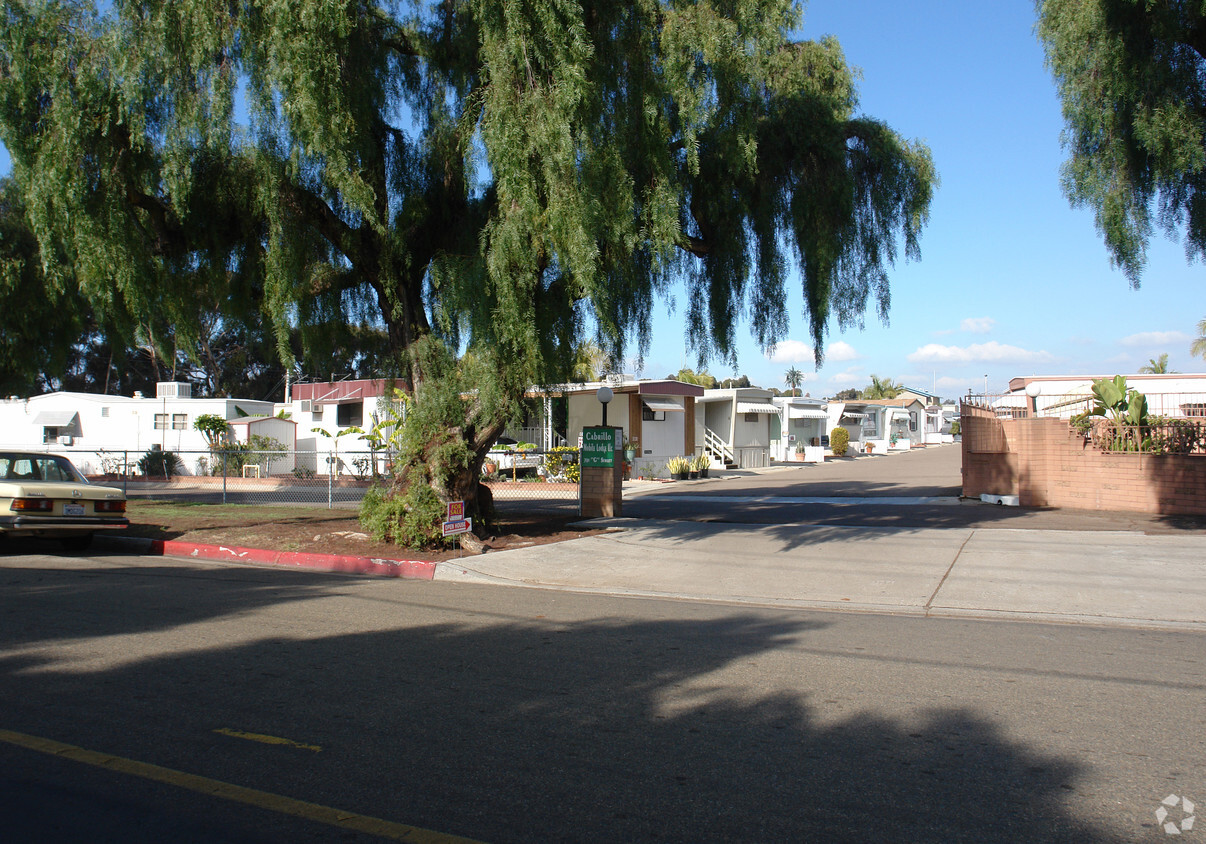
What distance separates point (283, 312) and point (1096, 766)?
1048 centimetres

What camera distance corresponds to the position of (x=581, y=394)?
2988cm

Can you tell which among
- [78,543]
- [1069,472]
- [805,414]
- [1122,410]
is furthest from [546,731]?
[805,414]

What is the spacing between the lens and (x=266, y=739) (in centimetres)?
475

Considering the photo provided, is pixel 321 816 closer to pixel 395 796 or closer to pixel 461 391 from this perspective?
pixel 395 796

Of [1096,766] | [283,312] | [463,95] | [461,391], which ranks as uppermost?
[463,95]

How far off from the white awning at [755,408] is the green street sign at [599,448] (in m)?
20.0

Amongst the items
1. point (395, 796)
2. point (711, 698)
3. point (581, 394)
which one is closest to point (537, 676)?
point (711, 698)

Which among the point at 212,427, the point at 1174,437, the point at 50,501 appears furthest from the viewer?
the point at 212,427

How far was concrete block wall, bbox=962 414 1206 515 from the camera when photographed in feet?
51.2

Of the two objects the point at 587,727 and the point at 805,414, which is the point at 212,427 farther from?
the point at 587,727

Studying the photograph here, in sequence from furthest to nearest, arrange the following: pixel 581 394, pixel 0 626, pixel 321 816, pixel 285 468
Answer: pixel 285 468 → pixel 581 394 → pixel 0 626 → pixel 321 816

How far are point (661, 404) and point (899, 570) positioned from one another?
67.7ft

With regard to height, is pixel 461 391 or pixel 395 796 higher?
pixel 461 391

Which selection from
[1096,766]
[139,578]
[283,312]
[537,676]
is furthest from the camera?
[283,312]
